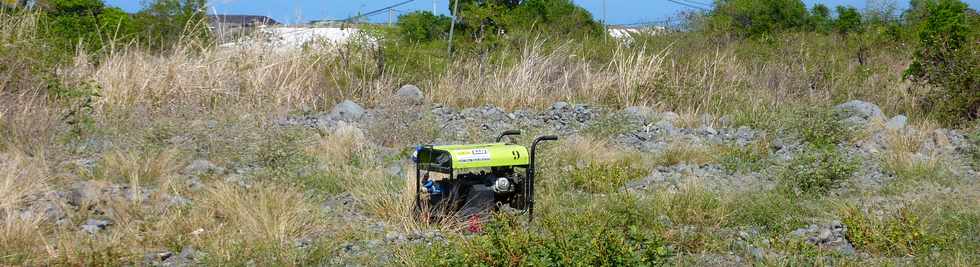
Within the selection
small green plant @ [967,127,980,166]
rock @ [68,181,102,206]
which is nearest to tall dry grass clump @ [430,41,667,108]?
small green plant @ [967,127,980,166]

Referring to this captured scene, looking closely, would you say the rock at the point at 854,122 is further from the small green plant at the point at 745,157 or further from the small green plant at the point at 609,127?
the small green plant at the point at 609,127

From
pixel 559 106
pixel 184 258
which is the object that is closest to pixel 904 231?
pixel 184 258

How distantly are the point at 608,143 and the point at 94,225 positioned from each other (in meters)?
4.92

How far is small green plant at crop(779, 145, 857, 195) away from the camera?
6.79m

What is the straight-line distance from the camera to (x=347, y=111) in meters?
10.6

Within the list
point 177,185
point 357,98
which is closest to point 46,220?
point 177,185

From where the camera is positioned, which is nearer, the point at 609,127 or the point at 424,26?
the point at 609,127

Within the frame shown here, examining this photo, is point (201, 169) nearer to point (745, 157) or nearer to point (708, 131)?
point (745, 157)

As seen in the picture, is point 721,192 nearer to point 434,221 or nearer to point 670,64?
point 434,221

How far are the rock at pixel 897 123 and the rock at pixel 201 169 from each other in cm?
612

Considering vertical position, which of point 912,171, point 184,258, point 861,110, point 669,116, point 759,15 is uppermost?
point 759,15

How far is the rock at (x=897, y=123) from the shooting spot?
381 inches

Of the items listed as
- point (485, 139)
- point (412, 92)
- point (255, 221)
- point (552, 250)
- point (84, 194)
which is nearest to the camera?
point (552, 250)

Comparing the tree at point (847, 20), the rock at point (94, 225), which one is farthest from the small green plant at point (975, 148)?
the tree at point (847, 20)
